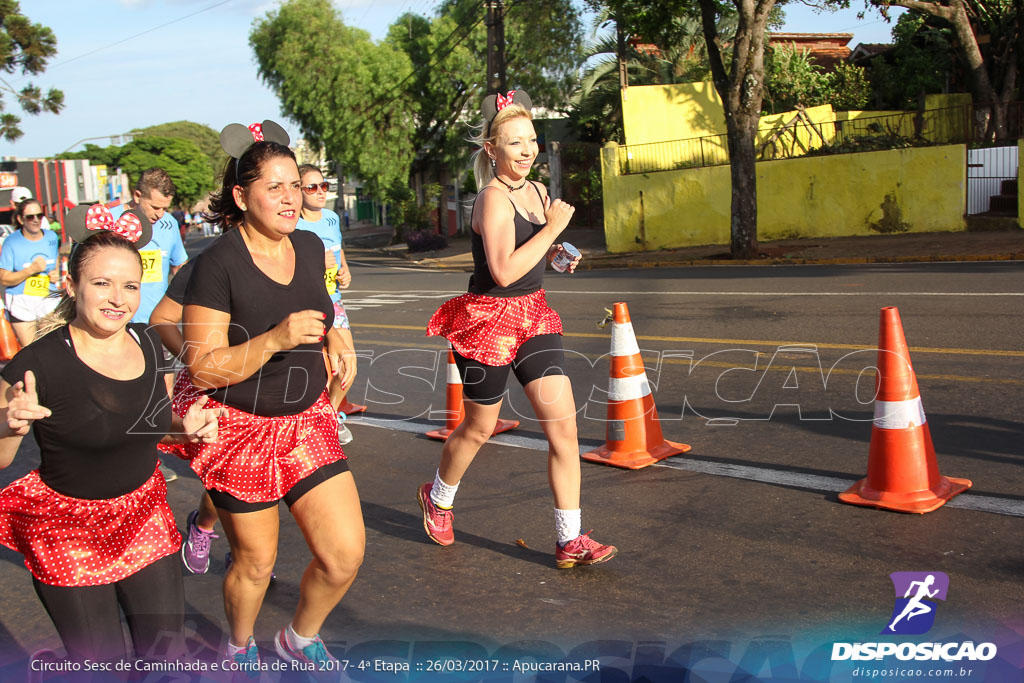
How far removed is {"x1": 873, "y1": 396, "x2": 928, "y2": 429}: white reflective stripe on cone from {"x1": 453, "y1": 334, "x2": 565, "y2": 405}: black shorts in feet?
5.73

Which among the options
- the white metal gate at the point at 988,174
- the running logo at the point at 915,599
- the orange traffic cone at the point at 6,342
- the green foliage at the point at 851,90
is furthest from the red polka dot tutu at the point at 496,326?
the green foliage at the point at 851,90

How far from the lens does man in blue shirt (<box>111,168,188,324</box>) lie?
6.31 m

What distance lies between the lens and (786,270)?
54.7 ft

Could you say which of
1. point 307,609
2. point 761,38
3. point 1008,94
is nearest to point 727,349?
point 307,609

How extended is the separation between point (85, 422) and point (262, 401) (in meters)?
0.55

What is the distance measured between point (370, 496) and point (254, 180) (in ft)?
9.20

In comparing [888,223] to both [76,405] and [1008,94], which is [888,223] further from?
[76,405]

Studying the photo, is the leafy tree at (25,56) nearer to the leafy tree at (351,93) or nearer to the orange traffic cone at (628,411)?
the leafy tree at (351,93)

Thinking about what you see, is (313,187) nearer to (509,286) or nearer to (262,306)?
(509,286)

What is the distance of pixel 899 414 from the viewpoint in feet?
15.9

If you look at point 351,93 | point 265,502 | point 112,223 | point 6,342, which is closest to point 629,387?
point 265,502

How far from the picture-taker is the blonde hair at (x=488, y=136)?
4264 millimetres

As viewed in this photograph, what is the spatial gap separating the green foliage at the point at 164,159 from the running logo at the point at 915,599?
111999mm

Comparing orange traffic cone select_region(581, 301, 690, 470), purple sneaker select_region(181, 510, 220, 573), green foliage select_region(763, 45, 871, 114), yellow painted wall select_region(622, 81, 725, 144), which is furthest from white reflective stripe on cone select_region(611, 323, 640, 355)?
green foliage select_region(763, 45, 871, 114)
